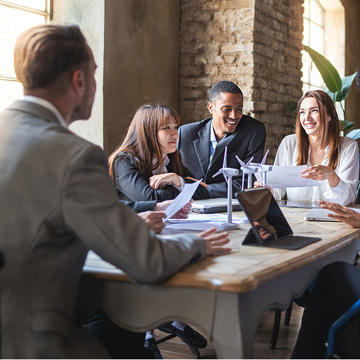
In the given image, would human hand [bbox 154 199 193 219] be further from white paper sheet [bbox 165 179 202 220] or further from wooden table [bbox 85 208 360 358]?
wooden table [bbox 85 208 360 358]

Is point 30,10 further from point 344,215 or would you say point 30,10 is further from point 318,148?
point 344,215

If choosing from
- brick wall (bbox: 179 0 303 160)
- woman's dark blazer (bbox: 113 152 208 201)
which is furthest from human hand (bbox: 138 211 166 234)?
brick wall (bbox: 179 0 303 160)

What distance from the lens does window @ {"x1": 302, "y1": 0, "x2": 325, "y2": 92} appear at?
27.6 feet

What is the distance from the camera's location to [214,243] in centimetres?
182

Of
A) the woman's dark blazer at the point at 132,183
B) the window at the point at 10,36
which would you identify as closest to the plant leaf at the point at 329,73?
the window at the point at 10,36

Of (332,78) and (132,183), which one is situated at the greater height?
(332,78)

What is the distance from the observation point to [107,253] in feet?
4.72

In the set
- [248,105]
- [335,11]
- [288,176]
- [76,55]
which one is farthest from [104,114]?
[335,11]

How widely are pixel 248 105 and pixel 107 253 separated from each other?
4379 millimetres

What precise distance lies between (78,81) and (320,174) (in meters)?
1.97

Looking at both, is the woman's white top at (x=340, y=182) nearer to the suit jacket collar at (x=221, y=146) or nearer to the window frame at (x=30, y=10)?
the suit jacket collar at (x=221, y=146)

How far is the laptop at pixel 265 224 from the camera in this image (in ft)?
6.47

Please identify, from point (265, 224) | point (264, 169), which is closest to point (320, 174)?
point (264, 169)

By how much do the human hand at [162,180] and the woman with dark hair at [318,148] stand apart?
0.81 metres
